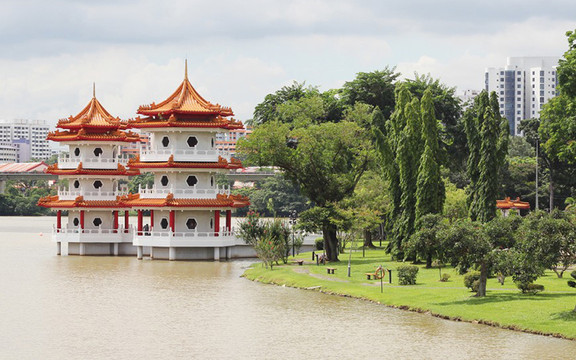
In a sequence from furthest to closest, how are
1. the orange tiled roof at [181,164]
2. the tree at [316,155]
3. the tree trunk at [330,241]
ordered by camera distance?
the orange tiled roof at [181,164]
the tree at [316,155]
the tree trunk at [330,241]

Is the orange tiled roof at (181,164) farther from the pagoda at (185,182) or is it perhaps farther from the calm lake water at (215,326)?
the calm lake water at (215,326)

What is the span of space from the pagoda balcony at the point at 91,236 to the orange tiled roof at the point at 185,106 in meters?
10.8

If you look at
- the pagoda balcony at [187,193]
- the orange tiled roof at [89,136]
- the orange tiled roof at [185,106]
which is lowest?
the pagoda balcony at [187,193]

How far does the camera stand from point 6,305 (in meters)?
48.0

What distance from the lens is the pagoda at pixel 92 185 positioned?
3031 inches

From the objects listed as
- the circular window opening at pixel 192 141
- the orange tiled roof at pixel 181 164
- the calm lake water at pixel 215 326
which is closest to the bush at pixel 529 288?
the calm lake water at pixel 215 326

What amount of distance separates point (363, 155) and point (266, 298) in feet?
67.7

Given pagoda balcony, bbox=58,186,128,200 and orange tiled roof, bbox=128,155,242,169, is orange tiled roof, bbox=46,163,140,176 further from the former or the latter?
orange tiled roof, bbox=128,155,242,169

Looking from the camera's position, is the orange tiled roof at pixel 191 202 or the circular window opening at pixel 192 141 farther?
the circular window opening at pixel 192 141

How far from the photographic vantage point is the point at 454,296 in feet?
147

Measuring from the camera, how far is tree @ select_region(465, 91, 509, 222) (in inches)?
2328

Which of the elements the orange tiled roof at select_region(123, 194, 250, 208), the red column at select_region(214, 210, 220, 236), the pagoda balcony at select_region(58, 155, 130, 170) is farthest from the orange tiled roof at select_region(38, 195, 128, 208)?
the red column at select_region(214, 210, 220, 236)

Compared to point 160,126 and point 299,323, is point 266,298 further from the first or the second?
point 160,126

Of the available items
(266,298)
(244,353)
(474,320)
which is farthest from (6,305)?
(474,320)
